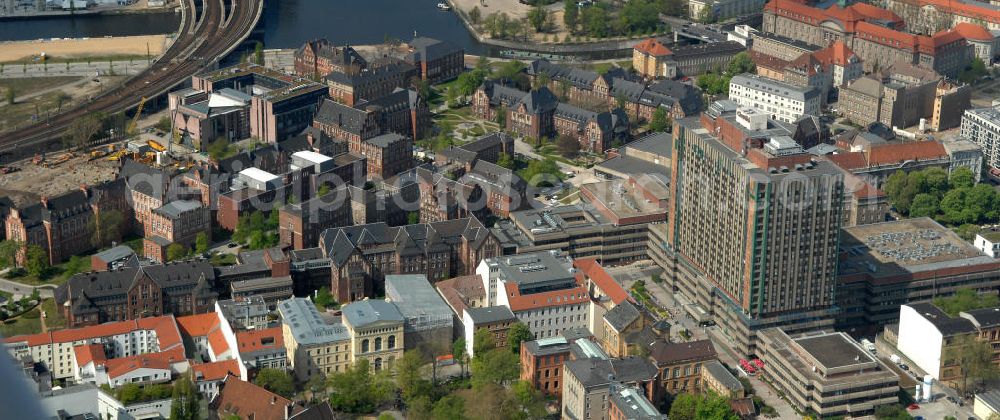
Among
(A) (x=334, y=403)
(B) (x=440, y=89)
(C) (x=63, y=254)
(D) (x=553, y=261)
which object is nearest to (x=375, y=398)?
(A) (x=334, y=403)

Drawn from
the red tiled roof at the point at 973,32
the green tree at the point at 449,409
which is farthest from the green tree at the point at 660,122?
the green tree at the point at 449,409

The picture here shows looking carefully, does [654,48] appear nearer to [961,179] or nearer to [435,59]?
[435,59]

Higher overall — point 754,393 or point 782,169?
point 782,169

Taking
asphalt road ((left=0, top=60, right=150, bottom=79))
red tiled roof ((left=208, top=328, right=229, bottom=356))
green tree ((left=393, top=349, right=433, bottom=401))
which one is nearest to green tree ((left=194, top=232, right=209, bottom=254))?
red tiled roof ((left=208, top=328, right=229, bottom=356))

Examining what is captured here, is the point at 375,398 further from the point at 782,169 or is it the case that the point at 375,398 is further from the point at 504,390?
the point at 782,169

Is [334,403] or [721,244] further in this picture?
[721,244]

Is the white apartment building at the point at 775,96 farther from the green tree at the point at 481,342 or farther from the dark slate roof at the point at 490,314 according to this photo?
the green tree at the point at 481,342
